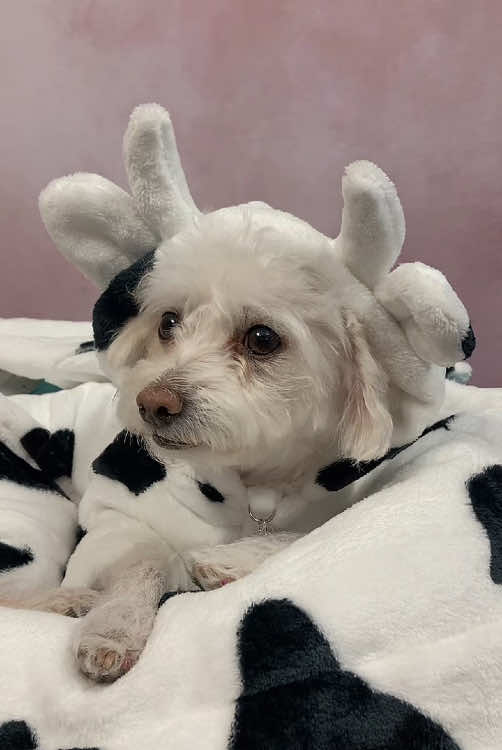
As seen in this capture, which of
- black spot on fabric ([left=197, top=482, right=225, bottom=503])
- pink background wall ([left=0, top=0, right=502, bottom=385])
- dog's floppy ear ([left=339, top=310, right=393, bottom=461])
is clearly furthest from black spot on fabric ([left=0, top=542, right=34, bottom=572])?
pink background wall ([left=0, top=0, right=502, bottom=385])

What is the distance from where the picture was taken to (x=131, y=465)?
1.10 metres

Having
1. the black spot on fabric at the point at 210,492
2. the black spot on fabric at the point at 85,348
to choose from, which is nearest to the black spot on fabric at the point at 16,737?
the black spot on fabric at the point at 210,492

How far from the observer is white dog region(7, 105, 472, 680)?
881 mm

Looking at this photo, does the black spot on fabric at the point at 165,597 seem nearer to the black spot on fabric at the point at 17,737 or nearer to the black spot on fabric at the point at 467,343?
the black spot on fabric at the point at 17,737

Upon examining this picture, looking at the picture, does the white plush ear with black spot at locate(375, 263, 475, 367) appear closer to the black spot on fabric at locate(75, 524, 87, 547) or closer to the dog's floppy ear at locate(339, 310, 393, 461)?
the dog's floppy ear at locate(339, 310, 393, 461)

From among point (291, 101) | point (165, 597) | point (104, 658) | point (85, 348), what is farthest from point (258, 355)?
point (291, 101)

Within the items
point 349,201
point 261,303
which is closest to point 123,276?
point 261,303

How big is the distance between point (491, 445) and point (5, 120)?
150 cm

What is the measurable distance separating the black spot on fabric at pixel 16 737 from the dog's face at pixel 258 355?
14.7 inches

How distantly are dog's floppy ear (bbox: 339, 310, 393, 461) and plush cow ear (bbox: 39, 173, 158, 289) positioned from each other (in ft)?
1.15

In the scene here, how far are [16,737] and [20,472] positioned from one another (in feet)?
2.02

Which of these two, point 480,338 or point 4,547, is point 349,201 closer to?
point 4,547

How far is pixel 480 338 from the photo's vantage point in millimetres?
1814

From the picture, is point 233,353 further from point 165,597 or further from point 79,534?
point 79,534
